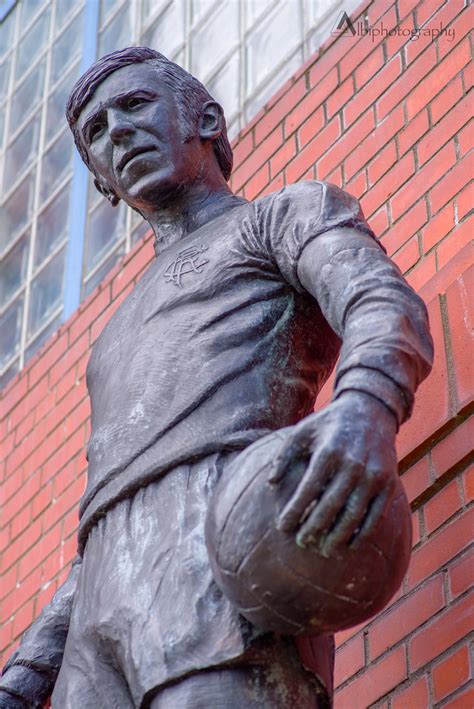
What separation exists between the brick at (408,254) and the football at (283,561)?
1591mm

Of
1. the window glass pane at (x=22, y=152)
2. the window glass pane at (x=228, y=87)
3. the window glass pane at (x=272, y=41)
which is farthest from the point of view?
the window glass pane at (x=22, y=152)

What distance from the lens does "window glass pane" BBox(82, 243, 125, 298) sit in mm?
5738

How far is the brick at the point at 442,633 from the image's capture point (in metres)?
3.38

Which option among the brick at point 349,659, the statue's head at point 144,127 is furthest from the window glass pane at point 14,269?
the brick at point 349,659

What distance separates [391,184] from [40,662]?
5.74ft

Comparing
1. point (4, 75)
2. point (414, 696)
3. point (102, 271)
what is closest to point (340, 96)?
point (102, 271)

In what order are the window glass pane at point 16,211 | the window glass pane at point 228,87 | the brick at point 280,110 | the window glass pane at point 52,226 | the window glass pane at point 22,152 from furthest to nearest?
the window glass pane at point 22,152, the window glass pane at point 16,211, the window glass pane at point 52,226, the window glass pane at point 228,87, the brick at point 280,110

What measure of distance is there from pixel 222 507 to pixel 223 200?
1036 mm

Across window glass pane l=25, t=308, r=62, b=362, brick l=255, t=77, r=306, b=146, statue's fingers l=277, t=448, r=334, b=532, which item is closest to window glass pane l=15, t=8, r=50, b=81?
window glass pane l=25, t=308, r=62, b=362

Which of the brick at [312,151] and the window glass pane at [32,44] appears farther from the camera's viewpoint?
the window glass pane at [32,44]

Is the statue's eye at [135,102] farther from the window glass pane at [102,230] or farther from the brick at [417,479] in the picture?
the window glass pane at [102,230]

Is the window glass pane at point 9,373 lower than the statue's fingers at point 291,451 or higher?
lower

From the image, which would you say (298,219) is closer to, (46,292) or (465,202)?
(465,202)

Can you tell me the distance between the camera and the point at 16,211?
6.72 metres
